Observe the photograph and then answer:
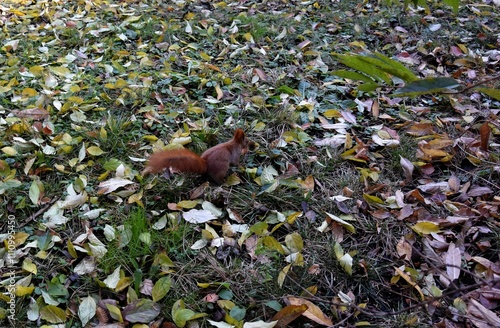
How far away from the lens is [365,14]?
12.8ft

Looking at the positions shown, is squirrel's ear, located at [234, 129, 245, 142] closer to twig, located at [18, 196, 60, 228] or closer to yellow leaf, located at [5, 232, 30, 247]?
twig, located at [18, 196, 60, 228]

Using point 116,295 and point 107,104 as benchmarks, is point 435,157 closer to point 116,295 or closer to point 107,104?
point 116,295

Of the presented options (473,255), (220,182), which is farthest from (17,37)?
(473,255)

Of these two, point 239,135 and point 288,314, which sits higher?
point 239,135

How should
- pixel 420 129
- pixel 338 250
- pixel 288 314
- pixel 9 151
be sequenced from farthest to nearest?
pixel 420 129
pixel 9 151
pixel 338 250
pixel 288 314

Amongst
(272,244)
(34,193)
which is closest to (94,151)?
(34,193)

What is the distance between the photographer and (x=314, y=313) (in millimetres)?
1560

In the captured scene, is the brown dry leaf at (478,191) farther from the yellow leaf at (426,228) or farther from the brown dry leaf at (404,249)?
the brown dry leaf at (404,249)

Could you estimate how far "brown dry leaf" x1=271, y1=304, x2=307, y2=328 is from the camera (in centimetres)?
153

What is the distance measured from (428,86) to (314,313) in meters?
1.07

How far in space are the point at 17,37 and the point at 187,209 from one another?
237cm

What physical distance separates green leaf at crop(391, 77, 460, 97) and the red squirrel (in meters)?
1.36

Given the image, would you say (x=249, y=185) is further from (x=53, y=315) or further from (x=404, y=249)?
(x=53, y=315)

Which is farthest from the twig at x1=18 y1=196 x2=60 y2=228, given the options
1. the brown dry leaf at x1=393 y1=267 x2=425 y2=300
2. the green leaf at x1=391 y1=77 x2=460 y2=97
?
the green leaf at x1=391 y1=77 x2=460 y2=97
